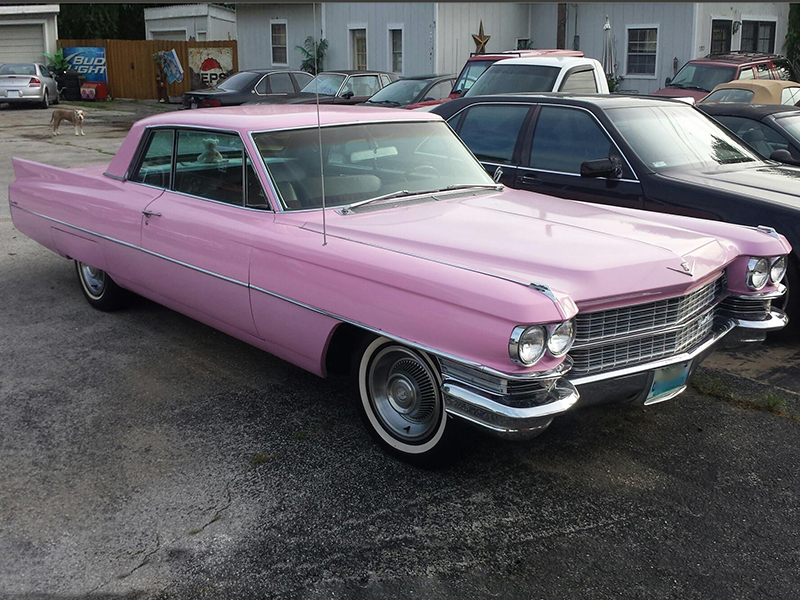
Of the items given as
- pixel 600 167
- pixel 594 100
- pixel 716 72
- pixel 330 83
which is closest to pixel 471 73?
pixel 330 83

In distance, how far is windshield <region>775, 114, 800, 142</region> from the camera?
7.39m

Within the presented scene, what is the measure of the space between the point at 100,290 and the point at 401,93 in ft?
32.1

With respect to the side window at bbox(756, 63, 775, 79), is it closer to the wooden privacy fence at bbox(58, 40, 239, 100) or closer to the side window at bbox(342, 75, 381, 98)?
the side window at bbox(342, 75, 381, 98)

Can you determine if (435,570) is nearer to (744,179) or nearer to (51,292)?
(744,179)

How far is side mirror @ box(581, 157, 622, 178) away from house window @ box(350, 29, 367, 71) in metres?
18.5

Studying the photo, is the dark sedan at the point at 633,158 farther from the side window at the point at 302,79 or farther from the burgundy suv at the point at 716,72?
the side window at the point at 302,79

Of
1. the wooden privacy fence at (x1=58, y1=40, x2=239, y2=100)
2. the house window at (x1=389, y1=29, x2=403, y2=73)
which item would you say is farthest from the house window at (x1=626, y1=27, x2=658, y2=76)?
the wooden privacy fence at (x1=58, y1=40, x2=239, y2=100)

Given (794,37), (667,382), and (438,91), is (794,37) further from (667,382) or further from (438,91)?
(667,382)

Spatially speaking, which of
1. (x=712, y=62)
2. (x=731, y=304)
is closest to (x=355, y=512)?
(x=731, y=304)

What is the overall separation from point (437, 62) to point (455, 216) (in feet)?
58.8

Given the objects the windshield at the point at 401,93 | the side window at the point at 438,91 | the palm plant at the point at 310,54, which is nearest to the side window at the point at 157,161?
the windshield at the point at 401,93

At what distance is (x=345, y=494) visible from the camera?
3602 mm

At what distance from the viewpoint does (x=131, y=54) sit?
30.4 m

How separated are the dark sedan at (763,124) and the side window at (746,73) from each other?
839 centimetres
